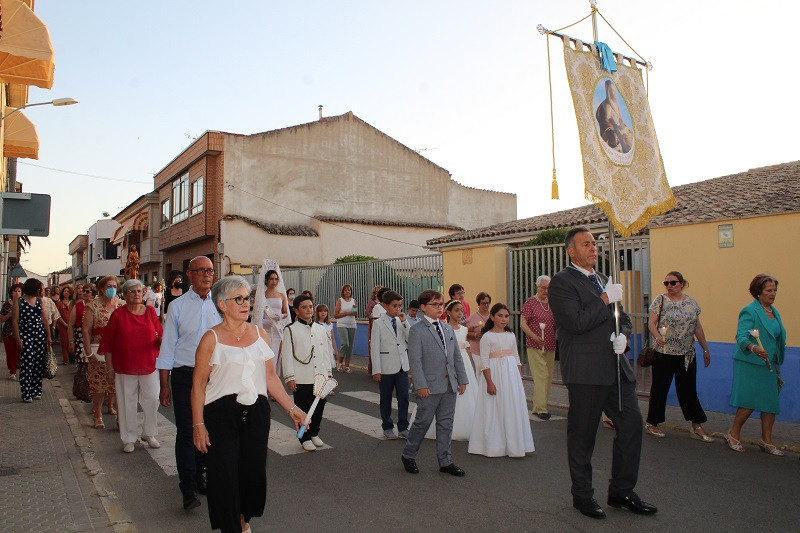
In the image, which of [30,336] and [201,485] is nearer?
[201,485]

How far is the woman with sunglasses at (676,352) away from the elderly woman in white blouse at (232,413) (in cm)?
503

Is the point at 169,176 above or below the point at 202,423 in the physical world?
above

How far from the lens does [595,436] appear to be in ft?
15.7

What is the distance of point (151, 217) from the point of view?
39031 mm

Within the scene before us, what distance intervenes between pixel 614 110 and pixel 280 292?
522 cm

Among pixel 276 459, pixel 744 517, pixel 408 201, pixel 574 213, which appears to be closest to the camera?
pixel 744 517

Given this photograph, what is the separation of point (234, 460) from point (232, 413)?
27 cm

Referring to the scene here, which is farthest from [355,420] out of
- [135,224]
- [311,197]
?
[135,224]

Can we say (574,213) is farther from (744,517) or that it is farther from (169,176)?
(169,176)

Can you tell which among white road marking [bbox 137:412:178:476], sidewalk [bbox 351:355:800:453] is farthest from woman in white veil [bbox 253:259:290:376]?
sidewalk [bbox 351:355:800:453]

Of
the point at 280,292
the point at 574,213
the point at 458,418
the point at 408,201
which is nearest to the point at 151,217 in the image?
the point at 408,201

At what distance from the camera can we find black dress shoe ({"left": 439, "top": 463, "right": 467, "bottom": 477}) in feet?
19.6

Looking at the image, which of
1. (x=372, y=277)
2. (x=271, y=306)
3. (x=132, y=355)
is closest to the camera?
(x=132, y=355)

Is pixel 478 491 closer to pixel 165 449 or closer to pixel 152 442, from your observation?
pixel 165 449
